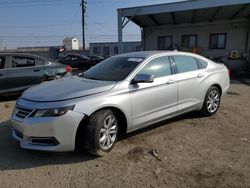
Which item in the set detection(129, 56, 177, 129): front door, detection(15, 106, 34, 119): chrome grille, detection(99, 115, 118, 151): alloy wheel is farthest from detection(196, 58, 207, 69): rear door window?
detection(15, 106, 34, 119): chrome grille

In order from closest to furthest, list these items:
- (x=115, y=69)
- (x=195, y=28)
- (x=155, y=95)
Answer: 1. (x=155, y=95)
2. (x=115, y=69)
3. (x=195, y=28)

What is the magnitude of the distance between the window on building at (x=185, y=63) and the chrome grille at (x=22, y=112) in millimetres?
2940

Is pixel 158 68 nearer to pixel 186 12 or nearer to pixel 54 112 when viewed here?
pixel 54 112

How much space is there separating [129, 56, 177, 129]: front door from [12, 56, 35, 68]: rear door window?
4647 millimetres

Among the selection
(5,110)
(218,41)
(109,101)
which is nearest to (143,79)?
(109,101)

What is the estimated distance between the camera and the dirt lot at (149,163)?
3.29m

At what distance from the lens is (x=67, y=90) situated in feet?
12.8

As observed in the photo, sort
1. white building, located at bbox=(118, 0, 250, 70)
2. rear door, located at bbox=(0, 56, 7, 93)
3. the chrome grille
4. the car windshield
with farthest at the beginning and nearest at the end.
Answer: white building, located at bbox=(118, 0, 250, 70) → rear door, located at bbox=(0, 56, 7, 93) → the car windshield → the chrome grille

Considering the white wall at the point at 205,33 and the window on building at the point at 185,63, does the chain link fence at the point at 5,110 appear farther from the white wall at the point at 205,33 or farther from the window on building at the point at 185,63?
the white wall at the point at 205,33

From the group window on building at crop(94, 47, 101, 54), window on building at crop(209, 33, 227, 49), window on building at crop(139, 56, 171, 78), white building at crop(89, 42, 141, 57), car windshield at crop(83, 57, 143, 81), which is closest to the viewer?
car windshield at crop(83, 57, 143, 81)

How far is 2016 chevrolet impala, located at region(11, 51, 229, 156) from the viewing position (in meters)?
3.60

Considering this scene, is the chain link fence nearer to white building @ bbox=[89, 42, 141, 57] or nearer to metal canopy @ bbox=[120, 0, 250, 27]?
metal canopy @ bbox=[120, 0, 250, 27]

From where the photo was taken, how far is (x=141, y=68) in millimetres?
4555

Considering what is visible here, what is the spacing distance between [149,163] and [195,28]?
56.9 feet
